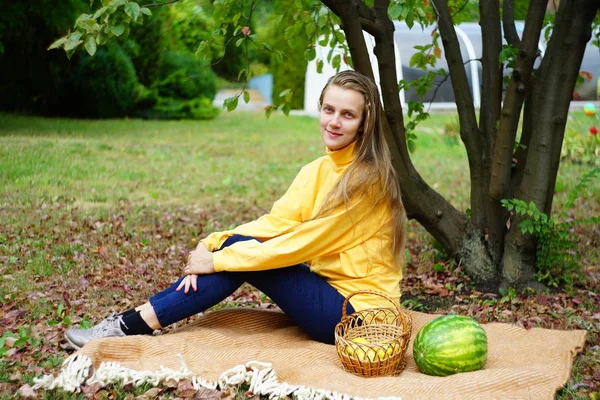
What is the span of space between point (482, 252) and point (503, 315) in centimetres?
66

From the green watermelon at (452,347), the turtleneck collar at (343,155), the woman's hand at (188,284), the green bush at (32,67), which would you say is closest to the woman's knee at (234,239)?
the woman's hand at (188,284)

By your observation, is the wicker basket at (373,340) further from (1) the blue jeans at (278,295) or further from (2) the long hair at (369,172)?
(2) the long hair at (369,172)

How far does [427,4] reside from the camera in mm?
5230

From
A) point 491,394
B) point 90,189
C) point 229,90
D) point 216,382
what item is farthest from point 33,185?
point 229,90

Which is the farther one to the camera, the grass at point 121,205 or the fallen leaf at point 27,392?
the grass at point 121,205

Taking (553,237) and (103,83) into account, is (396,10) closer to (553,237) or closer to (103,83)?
(553,237)

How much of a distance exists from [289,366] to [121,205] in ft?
15.2

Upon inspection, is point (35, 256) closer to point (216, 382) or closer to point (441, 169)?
point (216, 382)

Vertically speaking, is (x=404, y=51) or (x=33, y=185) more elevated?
(x=404, y=51)

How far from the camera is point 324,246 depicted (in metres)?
3.57

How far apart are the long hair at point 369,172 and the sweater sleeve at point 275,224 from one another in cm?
20

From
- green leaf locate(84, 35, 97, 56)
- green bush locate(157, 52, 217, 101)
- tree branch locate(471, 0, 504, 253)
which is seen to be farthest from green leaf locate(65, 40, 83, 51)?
green bush locate(157, 52, 217, 101)

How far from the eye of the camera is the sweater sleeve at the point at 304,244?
347 centimetres

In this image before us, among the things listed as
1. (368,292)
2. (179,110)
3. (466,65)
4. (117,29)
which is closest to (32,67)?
(179,110)
